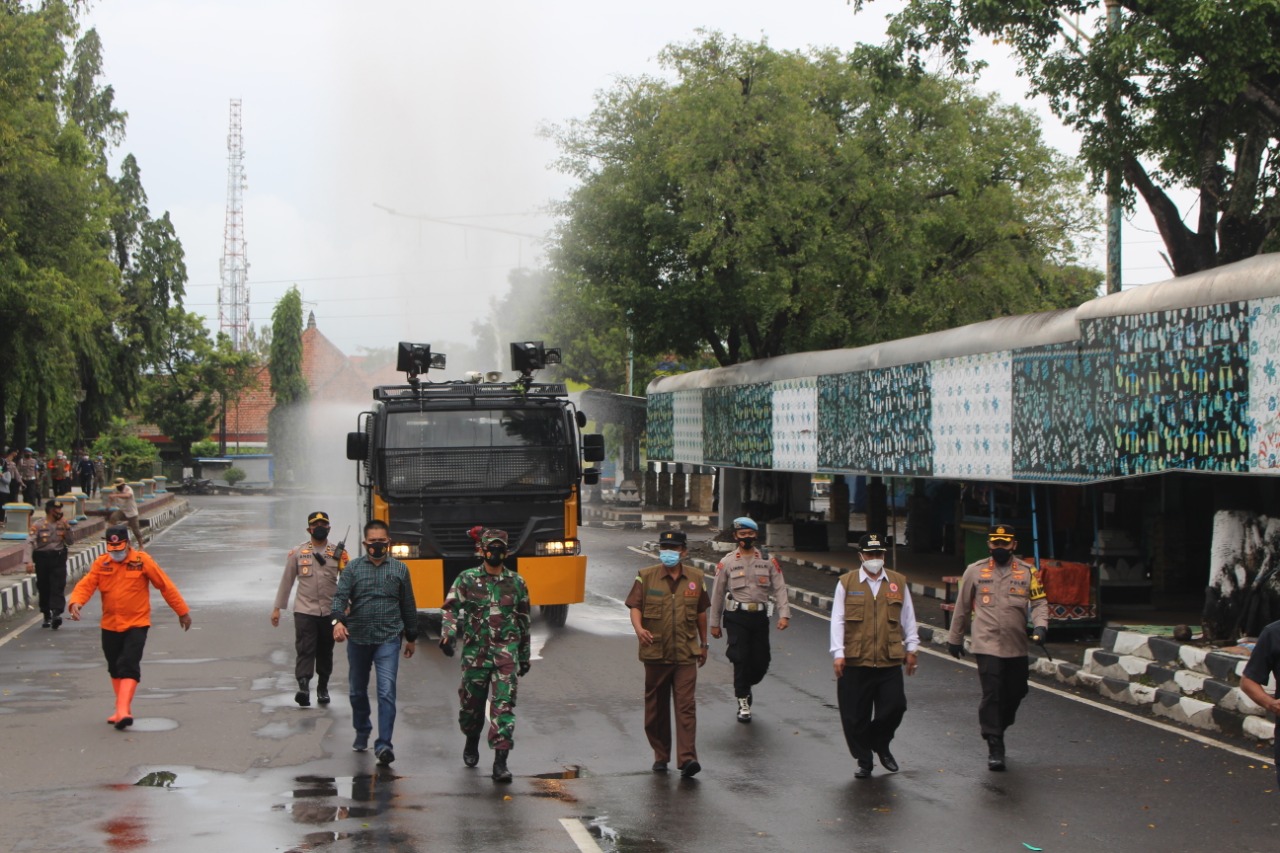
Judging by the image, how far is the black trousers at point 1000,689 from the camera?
1002 centimetres

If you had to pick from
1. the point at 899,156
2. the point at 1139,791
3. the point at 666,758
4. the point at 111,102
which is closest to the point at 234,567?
the point at 899,156

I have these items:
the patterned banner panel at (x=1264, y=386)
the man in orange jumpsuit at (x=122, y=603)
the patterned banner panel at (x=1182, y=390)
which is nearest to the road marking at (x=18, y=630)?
the man in orange jumpsuit at (x=122, y=603)

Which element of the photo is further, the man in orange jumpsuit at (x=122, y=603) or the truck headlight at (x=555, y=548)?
the truck headlight at (x=555, y=548)

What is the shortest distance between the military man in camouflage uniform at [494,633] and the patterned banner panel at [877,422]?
10919 mm

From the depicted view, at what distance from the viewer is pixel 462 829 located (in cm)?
813

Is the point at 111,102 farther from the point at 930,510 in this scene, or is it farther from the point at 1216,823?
the point at 1216,823

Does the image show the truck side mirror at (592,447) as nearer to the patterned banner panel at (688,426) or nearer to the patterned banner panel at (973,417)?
the patterned banner panel at (973,417)

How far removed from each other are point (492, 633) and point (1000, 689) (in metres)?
3.45

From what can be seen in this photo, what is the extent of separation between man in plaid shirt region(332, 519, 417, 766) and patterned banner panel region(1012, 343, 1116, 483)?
780 cm

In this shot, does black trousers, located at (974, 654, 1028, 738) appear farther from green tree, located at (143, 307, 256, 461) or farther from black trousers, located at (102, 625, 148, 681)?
green tree, located at (143, 307, 256, 461)

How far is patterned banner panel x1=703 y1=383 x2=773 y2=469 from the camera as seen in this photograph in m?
27.7

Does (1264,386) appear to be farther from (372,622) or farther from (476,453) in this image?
(476,453)

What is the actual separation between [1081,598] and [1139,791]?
693 cm

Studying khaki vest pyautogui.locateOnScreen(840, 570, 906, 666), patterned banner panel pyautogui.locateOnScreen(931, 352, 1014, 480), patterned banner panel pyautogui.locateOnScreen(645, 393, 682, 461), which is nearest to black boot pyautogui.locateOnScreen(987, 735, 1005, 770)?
khaki vest pyautogui.locateOnScreen(840, 570, 906, 666)
